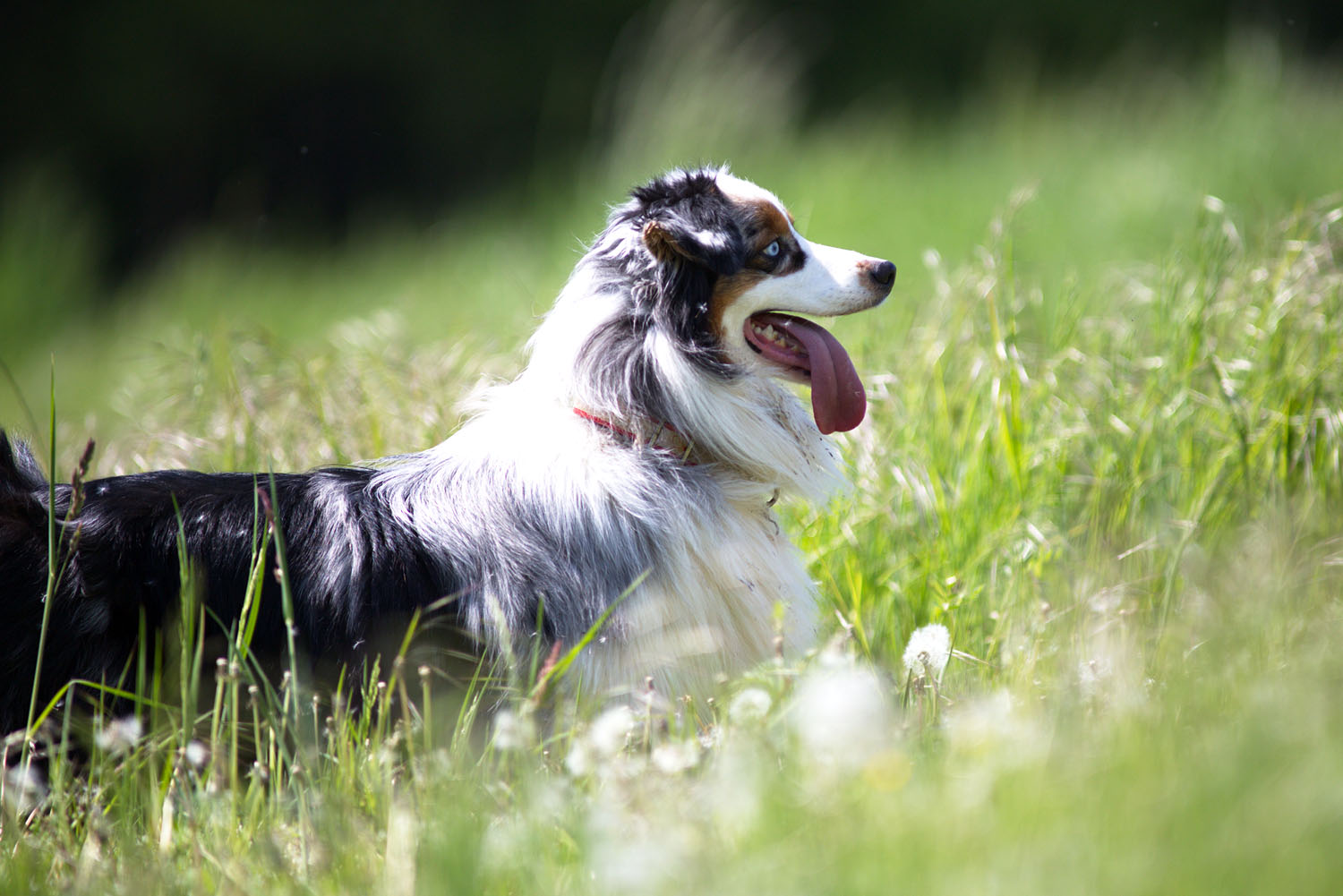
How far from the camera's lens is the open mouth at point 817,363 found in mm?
2670

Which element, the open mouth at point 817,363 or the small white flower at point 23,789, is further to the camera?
the open mouth at point 817,363

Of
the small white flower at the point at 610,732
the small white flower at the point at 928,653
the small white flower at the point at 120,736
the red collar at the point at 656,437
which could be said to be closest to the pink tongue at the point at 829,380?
the red collar at the point at 656,437

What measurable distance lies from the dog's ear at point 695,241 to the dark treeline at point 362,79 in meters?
9.40

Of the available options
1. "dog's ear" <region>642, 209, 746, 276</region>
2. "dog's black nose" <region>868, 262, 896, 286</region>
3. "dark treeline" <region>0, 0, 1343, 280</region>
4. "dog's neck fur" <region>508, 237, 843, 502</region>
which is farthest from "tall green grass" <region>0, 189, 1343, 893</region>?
"dark treeline" <region>0, 0, 1343, 280</region>

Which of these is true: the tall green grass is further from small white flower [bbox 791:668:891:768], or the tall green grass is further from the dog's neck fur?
the dog's neck fur

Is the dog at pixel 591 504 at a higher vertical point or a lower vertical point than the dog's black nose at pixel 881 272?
lower

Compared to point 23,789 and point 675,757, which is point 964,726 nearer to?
point 675,757

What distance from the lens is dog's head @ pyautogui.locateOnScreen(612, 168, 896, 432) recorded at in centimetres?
255

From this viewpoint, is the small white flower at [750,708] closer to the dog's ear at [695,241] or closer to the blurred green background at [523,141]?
the dog's ear at [695,241]

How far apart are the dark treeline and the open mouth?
9312 mm

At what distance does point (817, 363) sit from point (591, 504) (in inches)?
25.7

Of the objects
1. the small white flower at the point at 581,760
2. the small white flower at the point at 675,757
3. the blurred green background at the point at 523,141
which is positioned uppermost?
the blurred green background at the point at 523,141

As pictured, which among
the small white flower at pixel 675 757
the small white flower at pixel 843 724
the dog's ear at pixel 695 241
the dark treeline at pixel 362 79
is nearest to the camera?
the small white flower at pixel 843 724

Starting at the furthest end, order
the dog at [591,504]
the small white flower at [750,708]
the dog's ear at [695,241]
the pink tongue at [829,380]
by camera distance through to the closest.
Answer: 1. the pink tongue at [829,380]
2. the dog's ear at [695,241]
3. the dog at [591,504]
4. the small white flower at [750,708]
